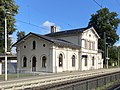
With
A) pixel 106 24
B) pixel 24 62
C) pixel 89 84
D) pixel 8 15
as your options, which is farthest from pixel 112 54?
pixel 89 84

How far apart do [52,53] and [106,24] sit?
130 ft

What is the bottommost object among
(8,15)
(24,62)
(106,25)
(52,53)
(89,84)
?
(89,84)

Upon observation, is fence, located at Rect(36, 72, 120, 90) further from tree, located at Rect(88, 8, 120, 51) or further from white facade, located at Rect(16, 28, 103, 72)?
tree, located at Rect(88, 8, 120, 51)

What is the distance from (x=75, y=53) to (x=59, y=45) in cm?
765

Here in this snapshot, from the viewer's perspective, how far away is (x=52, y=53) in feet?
157

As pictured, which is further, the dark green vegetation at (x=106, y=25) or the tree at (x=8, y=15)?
the dark green vegetation at (x=106, y=25)

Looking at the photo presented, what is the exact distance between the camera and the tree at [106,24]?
83.4m

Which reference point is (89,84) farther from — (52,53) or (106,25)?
(106,25)

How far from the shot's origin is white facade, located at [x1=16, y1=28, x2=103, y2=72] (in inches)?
1919

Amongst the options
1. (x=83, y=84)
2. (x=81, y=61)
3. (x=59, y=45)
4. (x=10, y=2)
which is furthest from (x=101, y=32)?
(x=83, y=84)

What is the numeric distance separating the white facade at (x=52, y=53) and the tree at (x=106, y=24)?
73.9 feet

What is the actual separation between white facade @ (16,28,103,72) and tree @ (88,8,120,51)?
887 inches

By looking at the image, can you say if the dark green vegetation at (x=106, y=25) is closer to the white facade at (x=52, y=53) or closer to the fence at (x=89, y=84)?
the white facade at (x=52, y=53)

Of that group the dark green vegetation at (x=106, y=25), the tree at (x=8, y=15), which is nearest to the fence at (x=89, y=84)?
the tree at (x=8, y=15)
